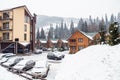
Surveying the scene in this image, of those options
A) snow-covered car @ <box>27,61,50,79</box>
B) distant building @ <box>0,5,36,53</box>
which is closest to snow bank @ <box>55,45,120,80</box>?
snow-covered car @ <box>27,61,50,79</box>

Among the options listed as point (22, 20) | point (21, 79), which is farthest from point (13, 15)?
point (21, 79)

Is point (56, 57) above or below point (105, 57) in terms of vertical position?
below

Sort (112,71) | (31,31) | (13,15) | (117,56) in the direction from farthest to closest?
(31,31) < (13,15) < (117,56) < (112,71)

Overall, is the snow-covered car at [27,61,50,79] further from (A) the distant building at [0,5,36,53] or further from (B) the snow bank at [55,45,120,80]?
(A) the distant building at [0,5,36,53]

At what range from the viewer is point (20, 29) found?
189 feet

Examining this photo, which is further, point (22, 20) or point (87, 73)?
point (22, 20)

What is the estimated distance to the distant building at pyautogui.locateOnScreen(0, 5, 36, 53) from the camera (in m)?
56.1

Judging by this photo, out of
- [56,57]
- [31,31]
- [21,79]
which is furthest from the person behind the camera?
[31,31]

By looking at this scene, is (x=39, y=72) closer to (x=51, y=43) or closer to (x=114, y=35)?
(x=114, y=35)

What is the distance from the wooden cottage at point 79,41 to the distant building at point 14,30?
45.3 ft

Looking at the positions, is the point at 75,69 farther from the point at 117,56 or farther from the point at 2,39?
the point at 2,39

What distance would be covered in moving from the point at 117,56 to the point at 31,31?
5174cm

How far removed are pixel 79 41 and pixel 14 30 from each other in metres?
19.1

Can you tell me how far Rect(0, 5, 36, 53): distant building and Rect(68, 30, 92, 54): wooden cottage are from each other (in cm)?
1379
